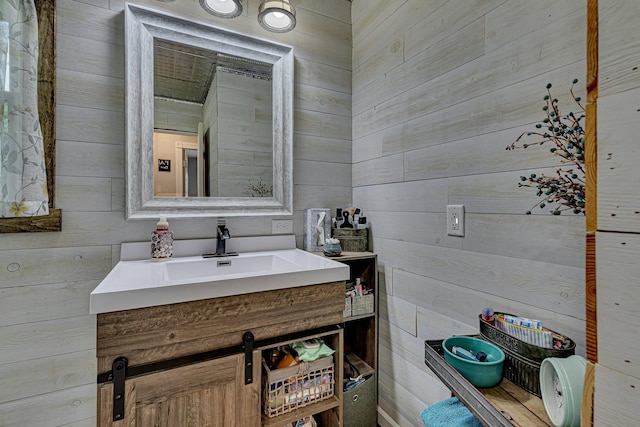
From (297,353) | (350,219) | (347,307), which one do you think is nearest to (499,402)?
(297,353)

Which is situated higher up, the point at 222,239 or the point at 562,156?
the point at 562,156

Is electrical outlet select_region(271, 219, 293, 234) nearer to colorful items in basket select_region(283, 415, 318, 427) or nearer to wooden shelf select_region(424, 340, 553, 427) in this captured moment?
colorful items in basket select_region(283, 415, 318, 427)

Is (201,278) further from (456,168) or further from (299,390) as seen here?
(456,168)

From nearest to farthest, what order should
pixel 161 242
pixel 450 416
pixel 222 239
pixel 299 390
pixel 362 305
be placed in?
pixel 450 416 → pixel 299 390 → pixel 161 242 → pixel 222 239 → pixel 362 305

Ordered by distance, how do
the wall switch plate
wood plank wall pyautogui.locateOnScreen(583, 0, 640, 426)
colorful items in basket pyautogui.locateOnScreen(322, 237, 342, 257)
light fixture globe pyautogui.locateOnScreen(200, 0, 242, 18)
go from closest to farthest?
1. wood plank wall pyautogui.locateOnScreen(583, 0, 640, 426)
2. the wall switch plate
3. light fixture globe pyautogui.locateOnScreen(200, 0, 242, 18)
4. colorful items in basket pyautogui.locateOnScreen(322, 237, 342, 257)

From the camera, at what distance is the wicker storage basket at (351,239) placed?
5.28 ft

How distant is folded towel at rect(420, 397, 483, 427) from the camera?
0.87 m

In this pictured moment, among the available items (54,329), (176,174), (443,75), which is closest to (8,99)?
(176,174)

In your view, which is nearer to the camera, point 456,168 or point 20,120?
point 20,120

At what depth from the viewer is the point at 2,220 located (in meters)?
1.10

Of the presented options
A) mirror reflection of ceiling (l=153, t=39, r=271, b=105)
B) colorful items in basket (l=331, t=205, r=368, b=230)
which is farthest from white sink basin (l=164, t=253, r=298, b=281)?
mirror reflection of ceiling (l=153, t=39, r=271, b=105)

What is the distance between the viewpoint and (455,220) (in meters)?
1.16

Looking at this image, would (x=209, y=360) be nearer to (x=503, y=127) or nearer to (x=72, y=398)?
A: (x=72, y=398)

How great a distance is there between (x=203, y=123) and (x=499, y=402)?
1.53m
